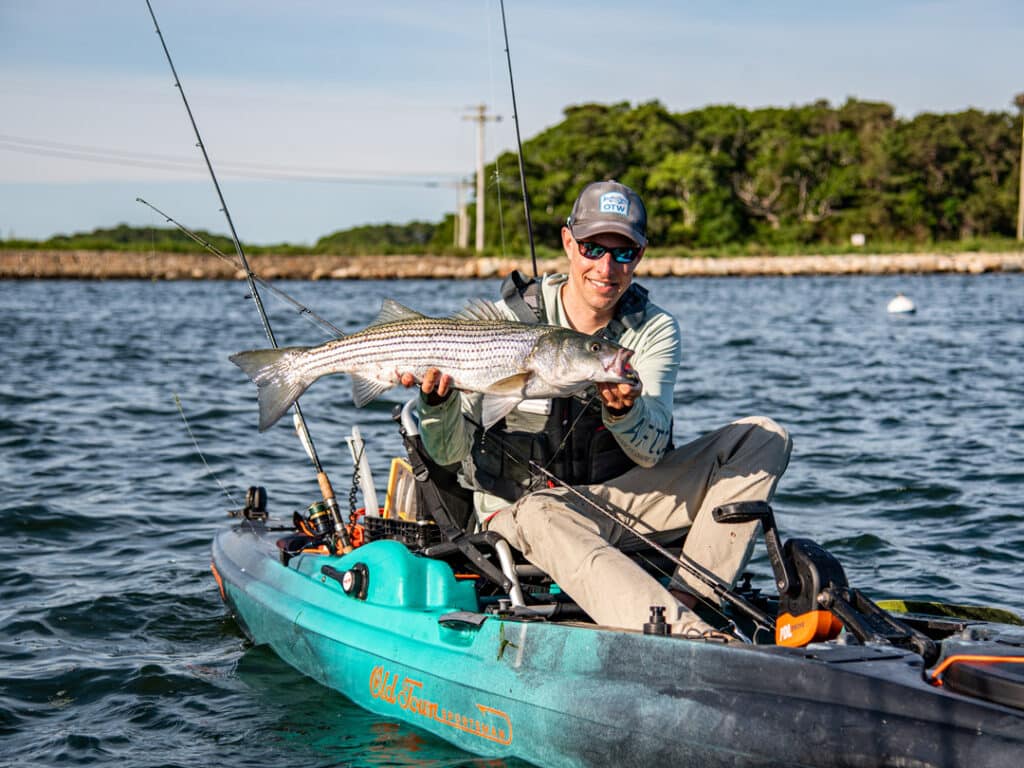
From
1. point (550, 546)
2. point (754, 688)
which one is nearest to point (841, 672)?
point (754, 688)

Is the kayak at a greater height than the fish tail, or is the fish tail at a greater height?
the fish tail

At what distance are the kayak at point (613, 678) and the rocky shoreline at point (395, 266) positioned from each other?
158ft

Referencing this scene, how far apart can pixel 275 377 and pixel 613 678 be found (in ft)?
6.52

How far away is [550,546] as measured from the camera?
5129 mm

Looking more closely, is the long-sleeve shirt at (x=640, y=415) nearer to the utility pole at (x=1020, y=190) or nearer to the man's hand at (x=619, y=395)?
the man's hand at (x=619, y=395)

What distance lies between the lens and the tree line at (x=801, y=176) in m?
76.1

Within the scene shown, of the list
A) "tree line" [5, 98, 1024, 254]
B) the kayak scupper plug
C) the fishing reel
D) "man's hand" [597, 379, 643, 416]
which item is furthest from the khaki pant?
"tree line" [5, 98, 1024, 254]

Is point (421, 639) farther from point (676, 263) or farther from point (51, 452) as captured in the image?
point (676, 263)

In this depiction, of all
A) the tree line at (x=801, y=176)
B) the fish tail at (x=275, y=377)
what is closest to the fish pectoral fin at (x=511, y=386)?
the fish tail at (x=275, y=377)

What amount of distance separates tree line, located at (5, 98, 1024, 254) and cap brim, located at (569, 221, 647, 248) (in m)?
67.1

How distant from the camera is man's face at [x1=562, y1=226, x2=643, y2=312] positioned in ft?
17.6

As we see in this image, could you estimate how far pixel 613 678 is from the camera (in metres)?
4.54

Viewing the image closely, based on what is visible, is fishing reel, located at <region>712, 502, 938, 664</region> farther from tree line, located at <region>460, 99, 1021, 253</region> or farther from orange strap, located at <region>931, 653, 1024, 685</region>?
tree line, located at <region>460, 99, 1021, 253</region>

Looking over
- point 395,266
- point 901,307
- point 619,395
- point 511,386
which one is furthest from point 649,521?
point 395,266
